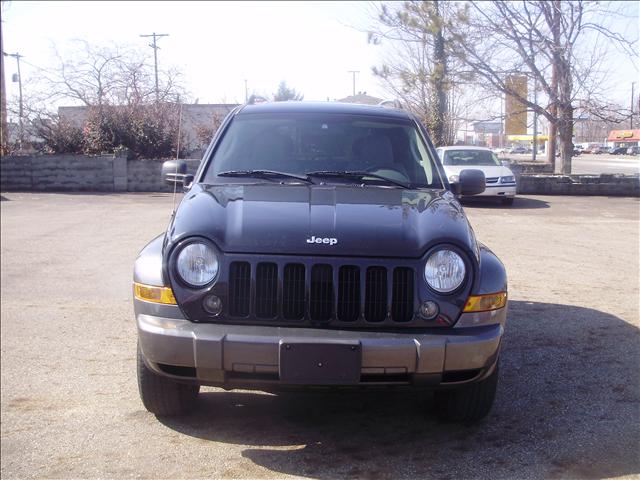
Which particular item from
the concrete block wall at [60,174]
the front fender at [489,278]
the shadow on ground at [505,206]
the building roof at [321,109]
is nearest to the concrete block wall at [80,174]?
the concrete block wall at [60,174]

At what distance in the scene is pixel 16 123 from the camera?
878 inches

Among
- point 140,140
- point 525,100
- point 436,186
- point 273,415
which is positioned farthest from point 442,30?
point 273,415

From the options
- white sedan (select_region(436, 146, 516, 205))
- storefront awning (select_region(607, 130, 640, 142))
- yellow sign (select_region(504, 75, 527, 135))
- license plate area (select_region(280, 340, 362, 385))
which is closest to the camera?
license plate area (select_region(280, 340, 362, 385))

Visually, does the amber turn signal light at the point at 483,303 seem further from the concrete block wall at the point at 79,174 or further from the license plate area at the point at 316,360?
the concrete block wall at the point at 79,174

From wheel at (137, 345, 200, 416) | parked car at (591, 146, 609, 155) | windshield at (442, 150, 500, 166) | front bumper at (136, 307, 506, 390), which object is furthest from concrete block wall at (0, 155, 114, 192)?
front bumper at (136, 307, 506, 390)

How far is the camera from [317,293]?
11.3ft

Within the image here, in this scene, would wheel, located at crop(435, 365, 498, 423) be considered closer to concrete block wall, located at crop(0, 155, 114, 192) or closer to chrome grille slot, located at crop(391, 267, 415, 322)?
chrome grille slot, located at crop(391, 267, 415, 322)

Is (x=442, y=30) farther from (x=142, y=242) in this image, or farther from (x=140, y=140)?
(x=142, y=242)

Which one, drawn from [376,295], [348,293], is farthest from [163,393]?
[376,295]

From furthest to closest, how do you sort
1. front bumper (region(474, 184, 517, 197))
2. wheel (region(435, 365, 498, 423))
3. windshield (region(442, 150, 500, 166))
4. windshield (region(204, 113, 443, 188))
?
1. windshield (region(442, 150, 500, 166))
2. front bumper (region(474, 184, 517, 197))
3. windshield (region(204, 113, 443, 188))
4. wheel (region(435, 365, 498, 423))

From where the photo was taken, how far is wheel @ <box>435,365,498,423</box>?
12.5 feet

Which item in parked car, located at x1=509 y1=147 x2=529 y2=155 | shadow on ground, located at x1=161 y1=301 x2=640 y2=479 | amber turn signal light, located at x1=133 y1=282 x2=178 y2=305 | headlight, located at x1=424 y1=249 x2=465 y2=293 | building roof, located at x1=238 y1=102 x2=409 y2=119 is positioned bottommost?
shadow on ground, located at x1=161 y1=301 x2=640 y2=479

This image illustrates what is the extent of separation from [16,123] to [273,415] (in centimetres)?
2087

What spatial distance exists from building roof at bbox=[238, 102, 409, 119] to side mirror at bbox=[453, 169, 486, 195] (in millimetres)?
632
